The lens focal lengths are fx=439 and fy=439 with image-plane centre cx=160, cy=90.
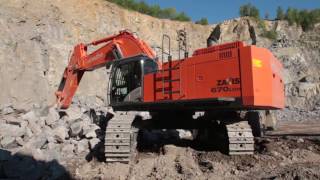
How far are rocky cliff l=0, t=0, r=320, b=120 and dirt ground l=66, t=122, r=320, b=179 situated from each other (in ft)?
25.5

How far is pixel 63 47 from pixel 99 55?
1426 cm

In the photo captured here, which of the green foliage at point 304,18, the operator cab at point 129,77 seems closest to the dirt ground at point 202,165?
the operator cab at point 129,77

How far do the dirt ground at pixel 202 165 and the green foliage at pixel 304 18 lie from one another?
35.8m

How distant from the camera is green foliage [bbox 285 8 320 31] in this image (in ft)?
144

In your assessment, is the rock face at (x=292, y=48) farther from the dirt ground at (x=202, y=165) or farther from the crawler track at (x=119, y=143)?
the crawler track at (x=119, y=143)

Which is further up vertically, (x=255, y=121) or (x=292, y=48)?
(x=292, y=48)

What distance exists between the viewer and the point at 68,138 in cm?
1178

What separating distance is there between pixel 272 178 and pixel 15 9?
20.6 m

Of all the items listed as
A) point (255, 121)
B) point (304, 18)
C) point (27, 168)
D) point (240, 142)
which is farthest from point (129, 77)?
point (304, 18)

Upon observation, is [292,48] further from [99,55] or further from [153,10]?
[99,55]

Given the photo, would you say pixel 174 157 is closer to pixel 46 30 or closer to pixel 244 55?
pixel 244 55

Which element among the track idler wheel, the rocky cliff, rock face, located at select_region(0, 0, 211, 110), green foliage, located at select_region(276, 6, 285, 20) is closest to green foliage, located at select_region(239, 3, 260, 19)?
green foliage, located at select_region(276, 6, 285, 20)

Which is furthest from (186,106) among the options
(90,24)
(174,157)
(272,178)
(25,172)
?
(90,24)

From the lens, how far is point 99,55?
1227cm
